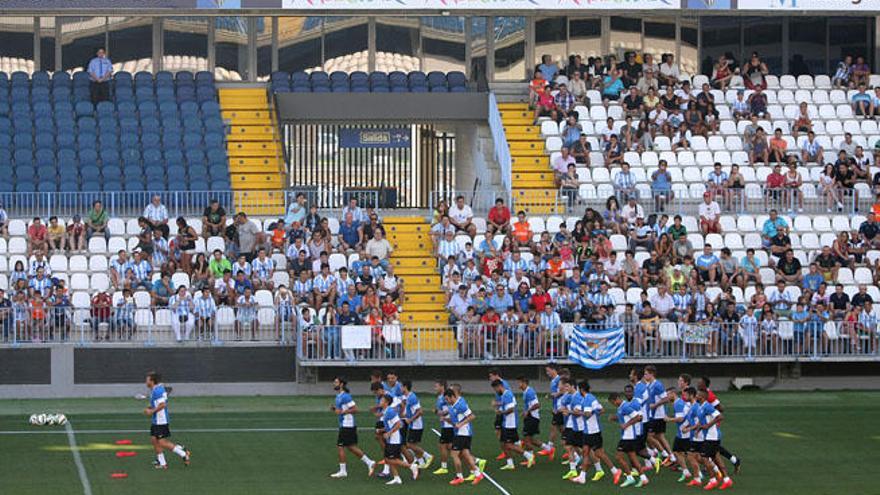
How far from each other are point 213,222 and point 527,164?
25.0 feet

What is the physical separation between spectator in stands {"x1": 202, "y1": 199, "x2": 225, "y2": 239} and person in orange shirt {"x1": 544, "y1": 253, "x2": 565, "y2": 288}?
21.0ft

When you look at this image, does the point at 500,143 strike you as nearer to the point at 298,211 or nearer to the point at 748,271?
the point at 298,211

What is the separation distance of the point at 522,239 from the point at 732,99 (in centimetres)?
831

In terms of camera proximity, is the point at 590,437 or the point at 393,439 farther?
the point at 590,437

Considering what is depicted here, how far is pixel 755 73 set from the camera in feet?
137

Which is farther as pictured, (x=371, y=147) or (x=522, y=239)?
(x=371, y=147)

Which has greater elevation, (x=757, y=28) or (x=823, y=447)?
(x=757, y=28)

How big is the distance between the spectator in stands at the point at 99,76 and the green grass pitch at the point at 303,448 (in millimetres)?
10354

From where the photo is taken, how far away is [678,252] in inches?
1373

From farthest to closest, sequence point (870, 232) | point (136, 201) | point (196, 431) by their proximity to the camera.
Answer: point (136, 201), point (870, 232), point (196, 431)

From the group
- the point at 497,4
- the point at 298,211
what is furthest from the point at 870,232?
the point at 298,211

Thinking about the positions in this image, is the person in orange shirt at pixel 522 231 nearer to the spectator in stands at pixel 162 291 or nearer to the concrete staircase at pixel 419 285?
the concrete staircase at pixel 419 285

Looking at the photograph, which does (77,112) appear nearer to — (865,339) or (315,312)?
(315,312)

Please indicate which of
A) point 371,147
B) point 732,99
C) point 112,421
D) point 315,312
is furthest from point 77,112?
point 732,99
